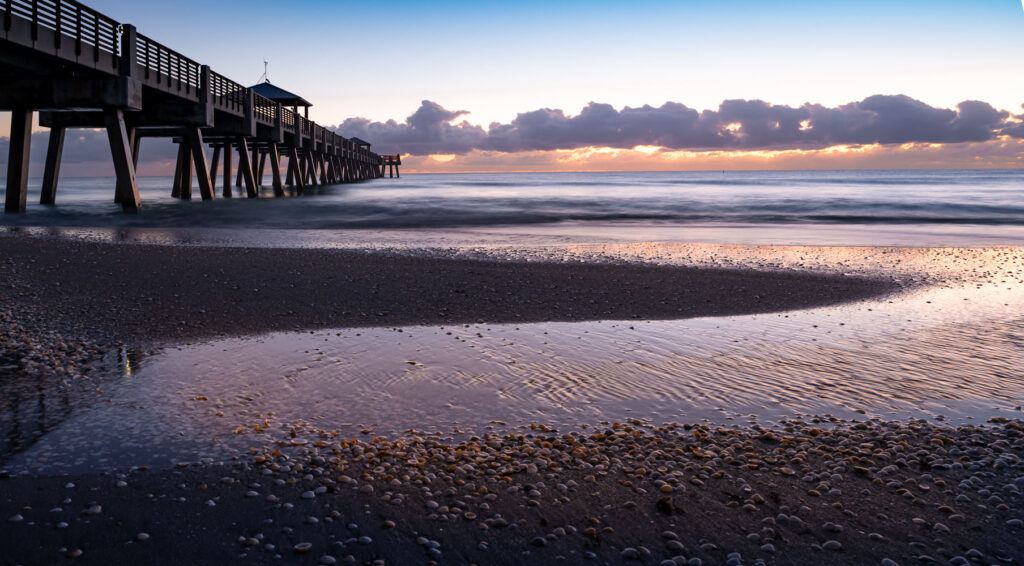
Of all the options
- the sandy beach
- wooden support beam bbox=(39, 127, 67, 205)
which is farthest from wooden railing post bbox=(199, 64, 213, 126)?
the sandy beach

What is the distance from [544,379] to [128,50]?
63.1 feet

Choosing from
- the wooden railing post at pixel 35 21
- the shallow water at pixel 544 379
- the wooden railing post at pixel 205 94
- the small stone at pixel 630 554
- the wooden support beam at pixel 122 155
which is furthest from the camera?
the wooden railing post at pixel 205 94

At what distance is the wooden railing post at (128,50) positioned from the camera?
18484 millimetres

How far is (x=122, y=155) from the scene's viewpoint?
69.4 ft

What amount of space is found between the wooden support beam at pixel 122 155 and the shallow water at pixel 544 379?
58.8ft

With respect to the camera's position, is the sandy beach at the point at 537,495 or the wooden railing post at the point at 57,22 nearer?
the sandy beach at the point at 537,495

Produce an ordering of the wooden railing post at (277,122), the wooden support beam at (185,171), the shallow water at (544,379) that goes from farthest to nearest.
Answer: the wooden railing post at (277,122)
the wooden support beam at (185,171)
the shallow water at (544,379)

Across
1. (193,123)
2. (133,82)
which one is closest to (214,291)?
(133,82)

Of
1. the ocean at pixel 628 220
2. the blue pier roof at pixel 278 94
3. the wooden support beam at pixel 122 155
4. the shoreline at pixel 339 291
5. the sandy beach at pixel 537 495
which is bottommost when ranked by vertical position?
the sandy beach at pixel 537 495

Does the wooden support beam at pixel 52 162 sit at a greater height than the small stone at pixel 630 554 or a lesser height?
greater

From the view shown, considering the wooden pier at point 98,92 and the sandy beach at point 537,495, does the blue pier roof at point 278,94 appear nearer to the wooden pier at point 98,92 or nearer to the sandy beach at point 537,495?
the wooden pier at point 98,92

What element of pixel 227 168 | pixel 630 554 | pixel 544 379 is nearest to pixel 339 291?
pixel 544 379

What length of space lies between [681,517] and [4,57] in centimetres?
1879

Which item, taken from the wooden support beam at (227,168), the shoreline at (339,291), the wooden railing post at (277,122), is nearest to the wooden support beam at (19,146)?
the shoreline at (339,291)
